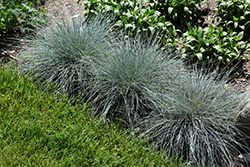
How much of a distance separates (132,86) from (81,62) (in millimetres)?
796

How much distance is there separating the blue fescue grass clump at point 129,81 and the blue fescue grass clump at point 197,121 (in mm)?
191

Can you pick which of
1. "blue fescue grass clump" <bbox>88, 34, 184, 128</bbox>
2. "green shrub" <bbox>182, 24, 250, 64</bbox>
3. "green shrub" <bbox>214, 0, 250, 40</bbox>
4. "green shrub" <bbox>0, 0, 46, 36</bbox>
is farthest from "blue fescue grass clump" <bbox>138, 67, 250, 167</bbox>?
"green shrub" <bbox>0, 0, 46, 36</bbox>

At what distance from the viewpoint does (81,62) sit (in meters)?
3.32

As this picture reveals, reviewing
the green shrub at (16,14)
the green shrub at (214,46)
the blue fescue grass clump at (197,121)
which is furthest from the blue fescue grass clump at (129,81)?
the green shrub at (16,14)

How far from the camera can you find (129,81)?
9.64 ft

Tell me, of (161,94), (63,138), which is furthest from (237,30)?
(63,138)

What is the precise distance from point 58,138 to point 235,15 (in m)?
2.83

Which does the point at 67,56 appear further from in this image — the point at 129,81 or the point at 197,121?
the point at 197,121

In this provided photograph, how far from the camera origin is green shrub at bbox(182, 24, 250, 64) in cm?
330

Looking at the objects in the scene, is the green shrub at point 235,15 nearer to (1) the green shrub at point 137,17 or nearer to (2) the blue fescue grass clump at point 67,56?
(1) the green shrub at point 137,17

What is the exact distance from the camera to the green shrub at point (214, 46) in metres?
3.30

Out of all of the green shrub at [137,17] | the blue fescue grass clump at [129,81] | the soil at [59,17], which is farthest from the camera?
the green shrub at [137,17]

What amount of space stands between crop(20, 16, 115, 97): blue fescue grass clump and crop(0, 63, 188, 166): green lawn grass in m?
0.29

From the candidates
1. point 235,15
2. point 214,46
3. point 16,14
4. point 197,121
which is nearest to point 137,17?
point 214,46
